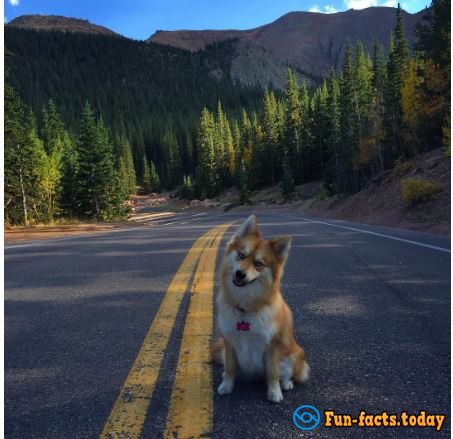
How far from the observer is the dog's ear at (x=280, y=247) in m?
3.01

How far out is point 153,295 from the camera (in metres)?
5.47

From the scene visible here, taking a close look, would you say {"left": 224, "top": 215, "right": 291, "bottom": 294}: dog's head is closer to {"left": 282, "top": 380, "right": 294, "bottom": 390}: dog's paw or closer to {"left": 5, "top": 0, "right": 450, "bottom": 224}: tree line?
{"left": 282, "top": 380, "right": 294, "bottom": 390}: dog's paw

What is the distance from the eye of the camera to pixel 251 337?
9.36 feet

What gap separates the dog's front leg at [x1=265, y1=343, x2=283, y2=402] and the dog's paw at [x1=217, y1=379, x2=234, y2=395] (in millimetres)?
267

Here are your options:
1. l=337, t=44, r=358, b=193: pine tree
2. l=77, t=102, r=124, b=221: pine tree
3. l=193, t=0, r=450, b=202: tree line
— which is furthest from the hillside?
l=77, t=102, r=124, b=221: pine tree

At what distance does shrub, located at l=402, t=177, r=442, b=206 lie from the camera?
20438 millimetres

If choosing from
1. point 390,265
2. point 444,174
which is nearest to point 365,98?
point 444,174

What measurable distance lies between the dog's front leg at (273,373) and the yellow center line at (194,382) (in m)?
0.41

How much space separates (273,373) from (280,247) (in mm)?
909

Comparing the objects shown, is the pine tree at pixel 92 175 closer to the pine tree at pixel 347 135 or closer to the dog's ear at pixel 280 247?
the pine tree at pixel 347 135

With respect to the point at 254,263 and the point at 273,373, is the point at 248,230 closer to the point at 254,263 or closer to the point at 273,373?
the point at 254,263

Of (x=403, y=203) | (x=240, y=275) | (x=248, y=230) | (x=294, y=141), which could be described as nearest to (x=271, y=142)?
(x=294, y=141)

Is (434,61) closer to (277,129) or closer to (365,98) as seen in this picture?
(365,98)

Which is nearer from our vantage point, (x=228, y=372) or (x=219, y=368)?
(x=228, y=372)
